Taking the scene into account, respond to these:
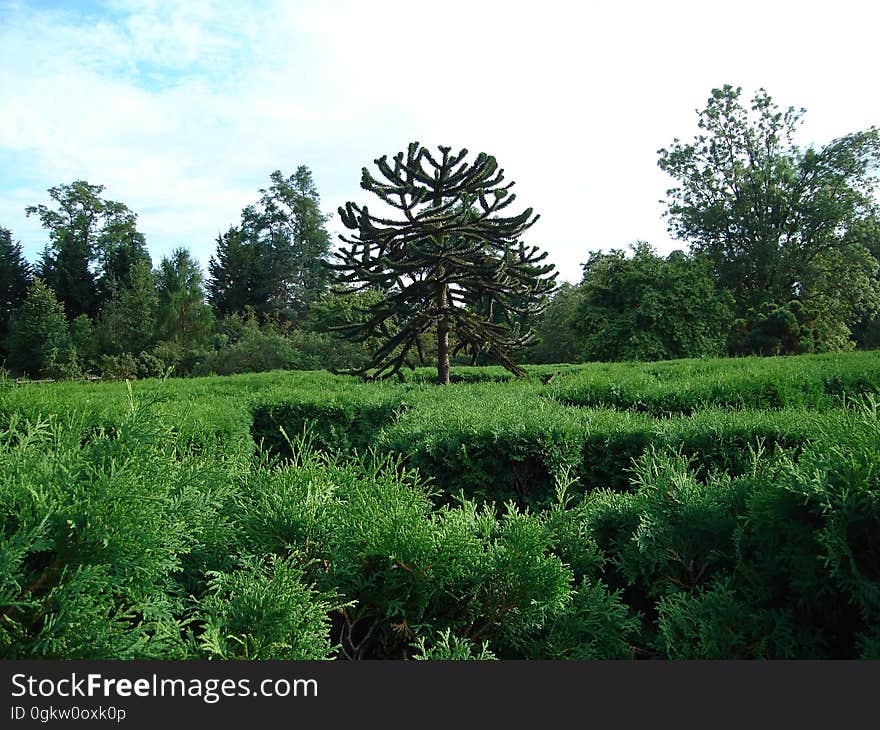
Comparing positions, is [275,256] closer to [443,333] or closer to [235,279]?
[235,279]

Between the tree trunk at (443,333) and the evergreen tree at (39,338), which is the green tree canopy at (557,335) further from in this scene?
the evergreen tree at (39,338)

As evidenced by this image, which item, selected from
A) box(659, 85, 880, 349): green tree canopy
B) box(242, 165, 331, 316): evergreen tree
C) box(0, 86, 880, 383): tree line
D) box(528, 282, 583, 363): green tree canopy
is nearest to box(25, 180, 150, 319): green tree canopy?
box(0, 86, 880, 383): tree line

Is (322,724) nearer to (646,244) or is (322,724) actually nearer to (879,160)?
(646,244)

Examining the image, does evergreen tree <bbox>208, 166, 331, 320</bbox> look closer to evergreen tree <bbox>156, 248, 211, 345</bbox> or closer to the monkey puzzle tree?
evergreen tree <bbox>156, 248, 211, 345</bbox>

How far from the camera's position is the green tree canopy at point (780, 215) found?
31.7 metres

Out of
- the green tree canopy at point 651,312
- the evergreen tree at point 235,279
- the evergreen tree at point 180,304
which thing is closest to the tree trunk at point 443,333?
the green tree canopy at point 651,312

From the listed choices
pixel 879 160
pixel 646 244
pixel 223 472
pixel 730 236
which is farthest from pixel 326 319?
pixel 879 160

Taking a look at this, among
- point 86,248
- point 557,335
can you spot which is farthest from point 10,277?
point 557,335

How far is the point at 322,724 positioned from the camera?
166 centimetres

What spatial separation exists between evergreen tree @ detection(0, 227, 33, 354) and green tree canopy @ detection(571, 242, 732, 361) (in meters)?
39.9

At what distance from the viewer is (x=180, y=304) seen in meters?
36.1

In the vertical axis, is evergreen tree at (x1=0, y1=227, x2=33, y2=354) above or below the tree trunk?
above

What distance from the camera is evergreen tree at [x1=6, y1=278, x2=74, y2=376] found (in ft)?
107

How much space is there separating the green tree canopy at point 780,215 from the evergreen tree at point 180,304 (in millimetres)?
31479
